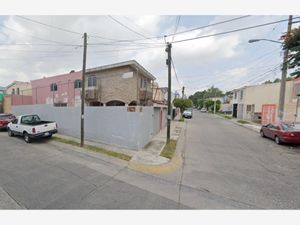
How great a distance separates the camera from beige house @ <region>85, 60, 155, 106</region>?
15.0 metres

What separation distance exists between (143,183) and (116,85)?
12220mm

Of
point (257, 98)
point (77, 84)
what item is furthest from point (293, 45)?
point (257, 98)

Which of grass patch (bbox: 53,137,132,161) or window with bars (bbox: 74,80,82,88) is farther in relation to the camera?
window with bars (bbox: 74,80,82,88)

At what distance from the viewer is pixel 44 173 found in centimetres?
534

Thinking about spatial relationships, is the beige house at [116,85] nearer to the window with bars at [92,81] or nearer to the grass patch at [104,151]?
the window with bars at [92,81]

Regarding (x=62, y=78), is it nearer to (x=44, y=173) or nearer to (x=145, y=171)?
(x=44, y=173)

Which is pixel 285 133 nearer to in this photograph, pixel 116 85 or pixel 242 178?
pixel 242 178

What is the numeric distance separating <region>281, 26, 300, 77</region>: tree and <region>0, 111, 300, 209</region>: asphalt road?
4.71 metres

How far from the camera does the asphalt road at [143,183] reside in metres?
3.69

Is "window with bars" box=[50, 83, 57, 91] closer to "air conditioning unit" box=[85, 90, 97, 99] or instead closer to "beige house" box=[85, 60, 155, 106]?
"beige house" box=[85, 60, 155, 106]

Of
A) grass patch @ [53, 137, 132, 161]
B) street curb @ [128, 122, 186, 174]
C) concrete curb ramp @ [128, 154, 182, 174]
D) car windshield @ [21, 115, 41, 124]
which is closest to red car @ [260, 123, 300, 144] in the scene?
street curb @ [128, 122, 186, 174]

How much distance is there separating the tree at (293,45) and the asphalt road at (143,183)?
15.5 feet

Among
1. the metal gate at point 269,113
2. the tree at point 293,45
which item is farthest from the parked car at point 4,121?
the metal gate at point 269,113

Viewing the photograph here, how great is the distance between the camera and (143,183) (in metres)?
4.70
